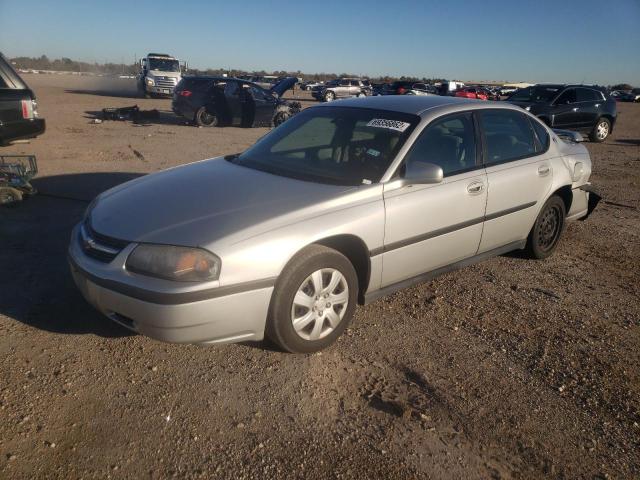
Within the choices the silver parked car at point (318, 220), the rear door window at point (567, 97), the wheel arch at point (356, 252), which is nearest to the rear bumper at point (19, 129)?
the silver parked car at point (318, 220)

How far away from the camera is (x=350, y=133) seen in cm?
401

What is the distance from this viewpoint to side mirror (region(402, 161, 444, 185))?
133 inches

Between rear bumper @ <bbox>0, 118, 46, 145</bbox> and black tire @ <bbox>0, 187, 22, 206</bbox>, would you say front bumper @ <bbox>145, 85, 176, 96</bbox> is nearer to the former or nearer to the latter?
rear bumper @ <bbox>0, 118, 46, 145</bbox>

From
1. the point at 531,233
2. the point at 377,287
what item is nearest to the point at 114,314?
the point at 377,287


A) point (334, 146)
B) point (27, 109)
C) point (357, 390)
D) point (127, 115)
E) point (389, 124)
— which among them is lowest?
point (357, 390)

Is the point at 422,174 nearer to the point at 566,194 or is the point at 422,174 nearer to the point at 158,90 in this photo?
the point at 566,194

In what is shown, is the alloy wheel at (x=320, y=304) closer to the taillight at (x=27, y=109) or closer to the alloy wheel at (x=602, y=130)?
the taillight at (x=27, y=109)

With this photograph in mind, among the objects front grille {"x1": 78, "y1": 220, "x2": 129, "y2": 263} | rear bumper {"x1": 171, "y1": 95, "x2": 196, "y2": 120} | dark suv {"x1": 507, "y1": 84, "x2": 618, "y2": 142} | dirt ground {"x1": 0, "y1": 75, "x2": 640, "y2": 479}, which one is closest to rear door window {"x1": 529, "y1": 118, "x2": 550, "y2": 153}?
dirt ground {"x1": 0, "y1": 75, "x2": 640, "y2": 479}

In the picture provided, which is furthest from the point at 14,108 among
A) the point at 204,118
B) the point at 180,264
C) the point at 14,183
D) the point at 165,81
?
the point at 165,81

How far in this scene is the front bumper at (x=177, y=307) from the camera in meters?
2.68

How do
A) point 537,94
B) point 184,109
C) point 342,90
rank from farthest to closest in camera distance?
point 342,90 → point 184,109 → point 537,94

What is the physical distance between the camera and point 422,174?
341cm

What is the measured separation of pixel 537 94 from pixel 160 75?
19.2 m

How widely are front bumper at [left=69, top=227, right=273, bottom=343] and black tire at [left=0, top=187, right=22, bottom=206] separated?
11.5ft
